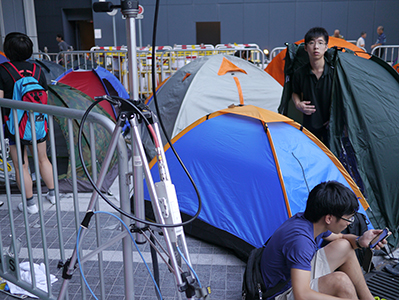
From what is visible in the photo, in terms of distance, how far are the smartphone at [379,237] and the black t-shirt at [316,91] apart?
172 centimetres

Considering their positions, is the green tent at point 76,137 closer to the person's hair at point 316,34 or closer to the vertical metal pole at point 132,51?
the person's hair at point 316,34

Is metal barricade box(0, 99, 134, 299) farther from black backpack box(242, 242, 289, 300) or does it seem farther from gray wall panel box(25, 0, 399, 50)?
gray wall panel box(25, 0, 399, 50)

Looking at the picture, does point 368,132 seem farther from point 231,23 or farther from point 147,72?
point 231,23

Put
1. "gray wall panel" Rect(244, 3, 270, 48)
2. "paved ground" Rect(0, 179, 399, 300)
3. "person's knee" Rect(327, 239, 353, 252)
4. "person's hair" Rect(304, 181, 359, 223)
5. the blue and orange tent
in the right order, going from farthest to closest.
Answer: "gray wall panel" Rect(244, 3, 270, 48) < the blue and orange tent < "paved ground" Rect(0, 179, 399, 300) < "person's knee" Rect(327, 239, 353, 252) < "person's hair" Rect(304, 181, 359, 223)

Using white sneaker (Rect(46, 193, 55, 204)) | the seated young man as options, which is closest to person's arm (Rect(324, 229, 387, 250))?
the seated young man

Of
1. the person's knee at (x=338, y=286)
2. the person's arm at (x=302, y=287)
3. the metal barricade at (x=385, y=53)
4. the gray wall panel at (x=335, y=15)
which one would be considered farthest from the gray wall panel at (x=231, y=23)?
the person's arm at (x=302, y=287)

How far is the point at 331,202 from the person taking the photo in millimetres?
2137

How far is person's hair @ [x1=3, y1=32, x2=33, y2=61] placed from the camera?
3.53 meters

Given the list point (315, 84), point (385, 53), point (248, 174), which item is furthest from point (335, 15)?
point (248, 174)

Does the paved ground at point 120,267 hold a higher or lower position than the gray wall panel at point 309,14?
lower

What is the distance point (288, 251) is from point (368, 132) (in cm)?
191

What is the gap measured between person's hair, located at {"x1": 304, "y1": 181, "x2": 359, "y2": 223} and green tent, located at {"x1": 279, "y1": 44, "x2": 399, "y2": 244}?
5.00 feet

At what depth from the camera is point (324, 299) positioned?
2047 millimetres

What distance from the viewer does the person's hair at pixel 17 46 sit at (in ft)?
11.6
